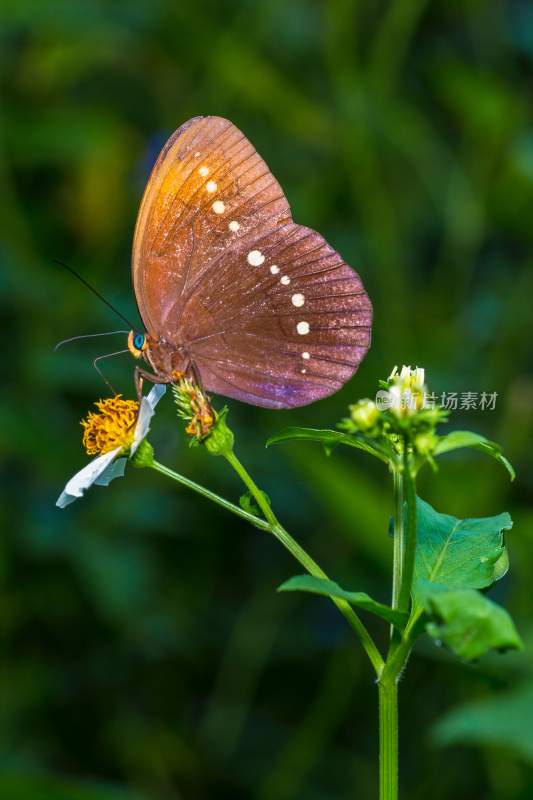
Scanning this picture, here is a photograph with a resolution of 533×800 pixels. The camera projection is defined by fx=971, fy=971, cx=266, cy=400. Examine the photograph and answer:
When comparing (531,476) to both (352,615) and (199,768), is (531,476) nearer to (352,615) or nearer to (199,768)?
(199,768)

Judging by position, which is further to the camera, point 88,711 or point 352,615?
point 88,711

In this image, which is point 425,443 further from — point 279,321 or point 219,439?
point 279,321

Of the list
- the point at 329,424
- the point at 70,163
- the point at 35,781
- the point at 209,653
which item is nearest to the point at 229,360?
the point at 35,781

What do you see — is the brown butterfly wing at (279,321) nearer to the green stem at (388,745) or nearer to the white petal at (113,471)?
the white petal at (113,471)

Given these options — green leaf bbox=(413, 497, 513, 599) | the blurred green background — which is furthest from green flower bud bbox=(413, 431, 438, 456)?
the blurred green background

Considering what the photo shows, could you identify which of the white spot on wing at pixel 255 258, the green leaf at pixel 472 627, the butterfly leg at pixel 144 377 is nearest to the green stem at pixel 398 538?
the green leaf at pixel 472 627

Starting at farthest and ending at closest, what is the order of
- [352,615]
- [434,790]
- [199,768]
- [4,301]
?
1. [4,301]
2. [199,768]
3. [434,790]
4. [352,615]
